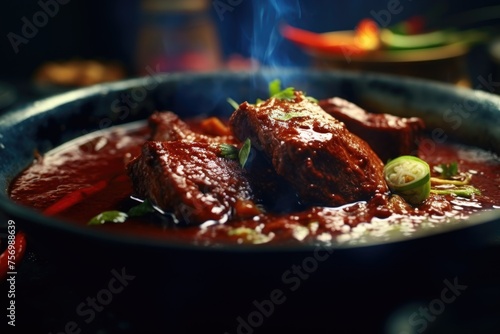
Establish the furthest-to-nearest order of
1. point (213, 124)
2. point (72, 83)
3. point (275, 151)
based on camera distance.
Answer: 1. point (72, 83)
2. point (213, 124)
3. point (275, 151)

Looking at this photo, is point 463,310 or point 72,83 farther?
point 72,83

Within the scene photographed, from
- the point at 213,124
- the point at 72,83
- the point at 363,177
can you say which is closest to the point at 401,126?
the point at 363,177

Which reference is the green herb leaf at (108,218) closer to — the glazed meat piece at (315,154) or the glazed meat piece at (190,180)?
the glazed meat piece at (190,180)

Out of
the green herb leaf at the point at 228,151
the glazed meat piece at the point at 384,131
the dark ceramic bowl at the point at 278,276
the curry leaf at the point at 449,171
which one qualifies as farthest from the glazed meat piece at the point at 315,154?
the dark ceramic bowl at the point at 278,276

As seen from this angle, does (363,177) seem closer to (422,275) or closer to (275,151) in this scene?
(275,151)

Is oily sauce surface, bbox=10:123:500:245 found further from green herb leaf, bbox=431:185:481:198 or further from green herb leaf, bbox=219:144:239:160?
green herb leaf, bbox=219:144:239:160

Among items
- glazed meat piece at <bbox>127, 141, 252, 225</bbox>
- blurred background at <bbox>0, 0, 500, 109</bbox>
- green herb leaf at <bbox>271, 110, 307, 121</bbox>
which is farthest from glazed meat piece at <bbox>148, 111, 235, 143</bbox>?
blurred background at <bbox>0, 0, 500, 109</bbox>
